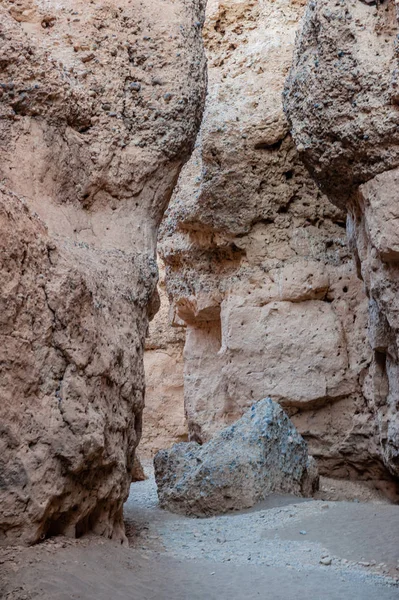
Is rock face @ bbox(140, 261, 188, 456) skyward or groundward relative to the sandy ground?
skyward

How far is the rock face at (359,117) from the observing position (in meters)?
5.41

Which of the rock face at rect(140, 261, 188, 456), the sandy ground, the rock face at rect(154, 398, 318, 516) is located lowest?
the sandy ground

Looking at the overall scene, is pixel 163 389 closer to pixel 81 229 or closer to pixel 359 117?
pixel 81 229

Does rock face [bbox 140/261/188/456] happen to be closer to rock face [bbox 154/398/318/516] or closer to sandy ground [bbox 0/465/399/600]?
rock face [bbox 154/398/318/516]

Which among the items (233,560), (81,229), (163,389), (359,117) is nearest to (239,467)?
(233,560)

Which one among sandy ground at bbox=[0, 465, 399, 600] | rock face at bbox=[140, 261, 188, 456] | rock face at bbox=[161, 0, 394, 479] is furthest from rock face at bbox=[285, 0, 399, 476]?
rock face at bbox=[140, 261, 188, 456]

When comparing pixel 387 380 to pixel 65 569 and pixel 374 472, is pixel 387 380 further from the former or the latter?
pixel 65 569

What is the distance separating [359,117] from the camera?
5516 millimetres

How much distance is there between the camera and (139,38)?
5.76 meters

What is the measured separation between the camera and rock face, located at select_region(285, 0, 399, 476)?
5.41 metres

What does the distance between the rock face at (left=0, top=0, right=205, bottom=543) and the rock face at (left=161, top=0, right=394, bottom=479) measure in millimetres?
2693

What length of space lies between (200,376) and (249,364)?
3.95 feet

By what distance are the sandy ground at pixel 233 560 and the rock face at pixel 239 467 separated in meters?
0.23

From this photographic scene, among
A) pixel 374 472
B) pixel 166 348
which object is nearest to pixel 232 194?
pixel 374 472
